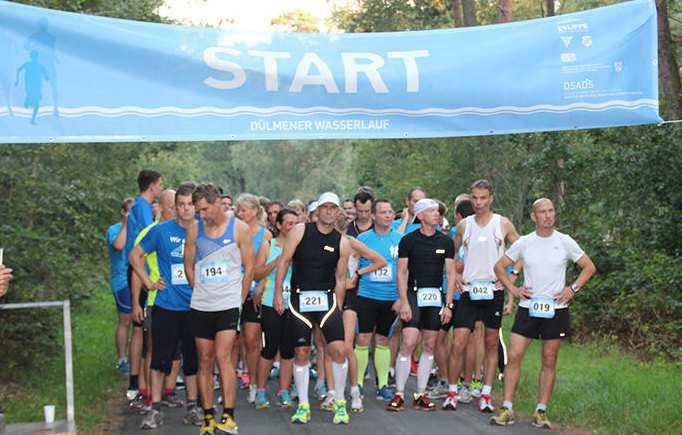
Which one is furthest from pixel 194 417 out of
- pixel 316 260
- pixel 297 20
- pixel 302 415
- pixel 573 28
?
pixel 297 20

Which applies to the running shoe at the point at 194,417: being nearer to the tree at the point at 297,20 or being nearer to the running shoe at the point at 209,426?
the running shoe at the point at 209,426

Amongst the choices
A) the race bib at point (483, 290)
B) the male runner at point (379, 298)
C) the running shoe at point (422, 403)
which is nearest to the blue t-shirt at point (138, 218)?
the male runner at point (379, 298)

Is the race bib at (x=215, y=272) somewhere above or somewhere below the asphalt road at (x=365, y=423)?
above

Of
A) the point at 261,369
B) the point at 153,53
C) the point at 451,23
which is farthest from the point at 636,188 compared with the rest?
the point at 451,23

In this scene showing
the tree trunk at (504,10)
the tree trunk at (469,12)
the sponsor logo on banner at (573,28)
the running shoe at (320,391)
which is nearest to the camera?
the sponsor logo on banner at (573,28)

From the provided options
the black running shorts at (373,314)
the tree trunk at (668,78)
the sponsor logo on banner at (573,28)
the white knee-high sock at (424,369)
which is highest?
the tree trunk at (668,78)

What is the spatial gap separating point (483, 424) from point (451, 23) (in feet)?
99.8

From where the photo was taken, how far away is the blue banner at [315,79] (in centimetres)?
868

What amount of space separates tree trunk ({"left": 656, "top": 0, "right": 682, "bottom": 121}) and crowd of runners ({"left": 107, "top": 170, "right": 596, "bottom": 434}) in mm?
6559

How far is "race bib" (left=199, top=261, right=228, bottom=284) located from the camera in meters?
9.76

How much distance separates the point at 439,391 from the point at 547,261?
2.74m

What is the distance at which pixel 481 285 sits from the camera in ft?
37.8

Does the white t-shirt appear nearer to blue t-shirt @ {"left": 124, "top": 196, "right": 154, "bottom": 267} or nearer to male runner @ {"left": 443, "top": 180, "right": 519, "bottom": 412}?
male runner @ {"left": 443, "top": 180, "right": 519, "bottom": 412}

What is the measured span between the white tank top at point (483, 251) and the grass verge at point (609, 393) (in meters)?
1.43
